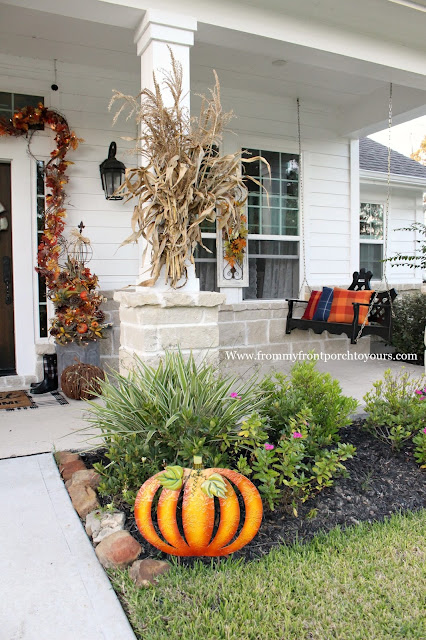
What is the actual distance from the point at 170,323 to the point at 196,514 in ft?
4.68

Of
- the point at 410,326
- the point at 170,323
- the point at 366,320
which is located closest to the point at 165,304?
the point at 170,323

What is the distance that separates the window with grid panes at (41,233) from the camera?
15.2ft

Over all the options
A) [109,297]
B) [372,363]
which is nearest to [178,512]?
[109,297]

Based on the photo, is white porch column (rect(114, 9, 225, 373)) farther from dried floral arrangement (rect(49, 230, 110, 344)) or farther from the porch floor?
dried floral arrangement (rect(49, 230, 110, 344))

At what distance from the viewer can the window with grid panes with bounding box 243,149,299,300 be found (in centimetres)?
579

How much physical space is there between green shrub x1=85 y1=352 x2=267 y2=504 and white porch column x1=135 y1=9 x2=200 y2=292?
0.97 m

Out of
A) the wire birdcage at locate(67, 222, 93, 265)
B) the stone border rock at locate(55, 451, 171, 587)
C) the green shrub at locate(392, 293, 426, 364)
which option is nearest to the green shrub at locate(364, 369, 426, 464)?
the stone border rock at locate(55, 451, 171, 587)

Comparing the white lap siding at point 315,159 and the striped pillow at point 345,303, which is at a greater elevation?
the white lap siding at point 315,159

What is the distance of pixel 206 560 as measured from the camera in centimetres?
187

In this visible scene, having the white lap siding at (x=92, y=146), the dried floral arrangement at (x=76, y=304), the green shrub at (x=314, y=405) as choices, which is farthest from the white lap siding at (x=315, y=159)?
the green shrub at (x=314, y=405)

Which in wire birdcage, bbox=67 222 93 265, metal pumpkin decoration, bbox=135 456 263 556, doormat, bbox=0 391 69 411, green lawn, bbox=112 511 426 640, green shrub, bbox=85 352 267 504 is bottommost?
green lawn, bbox=112 511 426 640

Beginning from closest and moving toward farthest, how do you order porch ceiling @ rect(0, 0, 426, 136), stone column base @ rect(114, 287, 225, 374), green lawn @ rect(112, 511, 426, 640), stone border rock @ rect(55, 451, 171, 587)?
green lawn @ rect(112, 511, 426, 640) < stone border rock @ rect(55, 451, 171, 587) < stone column base @ rect(114, 287, 225, 374) < porch ceiling @ rect(0, 0, 426, 136)

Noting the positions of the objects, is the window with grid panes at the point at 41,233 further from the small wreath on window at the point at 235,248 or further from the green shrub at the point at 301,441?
the green shrub at the point at 301,441

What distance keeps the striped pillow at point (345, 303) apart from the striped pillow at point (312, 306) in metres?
0.21
